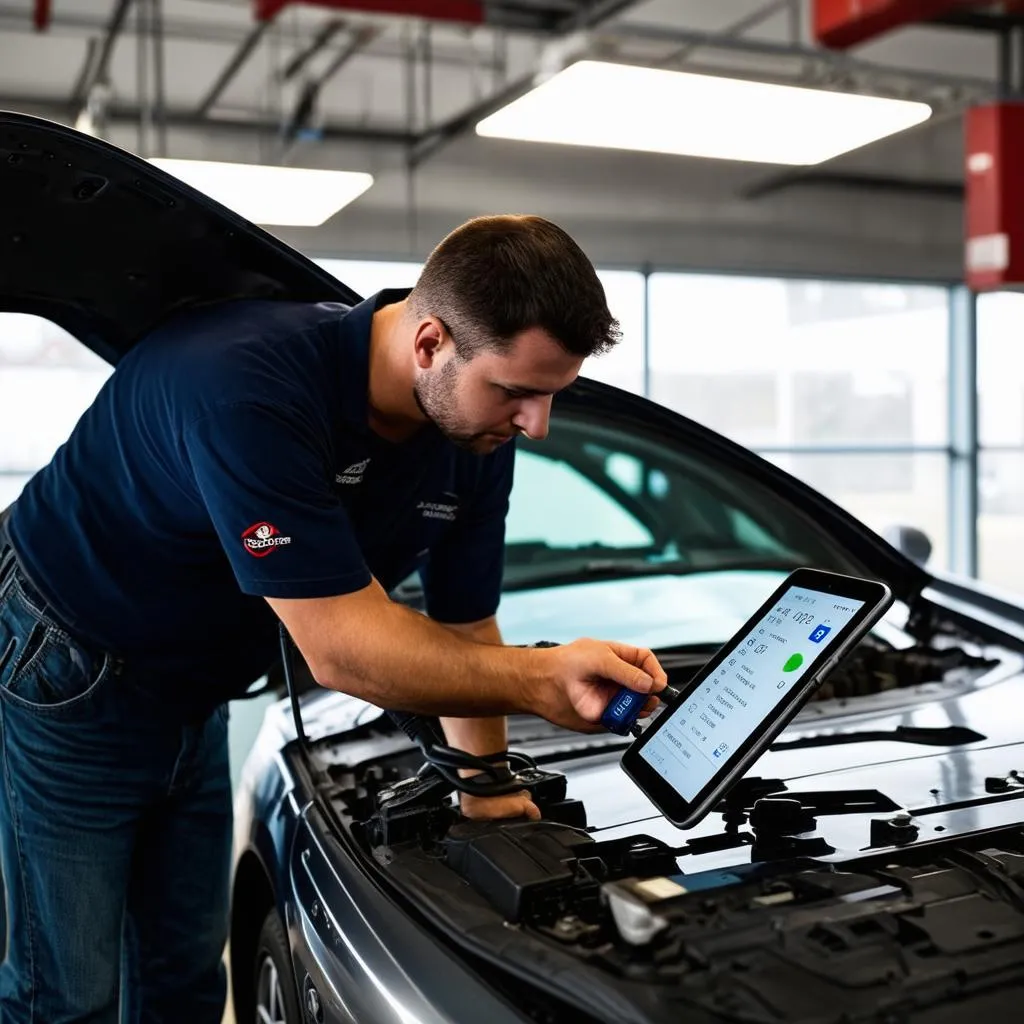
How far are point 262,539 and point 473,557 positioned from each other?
0.49 metres

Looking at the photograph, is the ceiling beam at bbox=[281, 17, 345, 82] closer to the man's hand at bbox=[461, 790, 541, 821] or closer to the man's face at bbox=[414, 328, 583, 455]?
the man's face at bbox=[414, 328, 583, 455]

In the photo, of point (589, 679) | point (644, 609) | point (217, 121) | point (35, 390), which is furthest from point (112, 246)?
point (35, 390)

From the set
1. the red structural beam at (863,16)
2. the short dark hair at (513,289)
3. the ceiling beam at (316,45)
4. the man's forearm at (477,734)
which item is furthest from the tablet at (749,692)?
the ceiling beam at (316,45)

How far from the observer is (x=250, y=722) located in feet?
12.3

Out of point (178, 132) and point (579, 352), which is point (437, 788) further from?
point (178, 132)

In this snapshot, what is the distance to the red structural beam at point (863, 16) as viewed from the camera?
3.08 metres

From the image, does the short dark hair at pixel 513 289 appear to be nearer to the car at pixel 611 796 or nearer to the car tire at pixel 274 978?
the car at pixel 611 796

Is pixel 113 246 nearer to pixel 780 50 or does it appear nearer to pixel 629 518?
pixel 629 518

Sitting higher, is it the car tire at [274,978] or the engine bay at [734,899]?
the engine bay at [734,899]

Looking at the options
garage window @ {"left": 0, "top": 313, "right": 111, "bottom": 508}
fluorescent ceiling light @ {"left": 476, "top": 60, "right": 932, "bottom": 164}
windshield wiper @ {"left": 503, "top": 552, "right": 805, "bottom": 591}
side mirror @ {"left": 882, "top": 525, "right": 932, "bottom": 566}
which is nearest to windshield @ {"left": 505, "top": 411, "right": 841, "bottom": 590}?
windshield wiper @ {"left": 503, "top": 552, "right": 805, "bottom": 591}

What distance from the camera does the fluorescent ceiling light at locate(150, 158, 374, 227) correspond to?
4242 mm

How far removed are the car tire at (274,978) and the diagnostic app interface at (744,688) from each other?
618mm

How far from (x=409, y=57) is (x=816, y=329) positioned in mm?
4842

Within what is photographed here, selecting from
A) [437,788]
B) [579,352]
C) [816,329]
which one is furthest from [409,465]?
[816,329]
